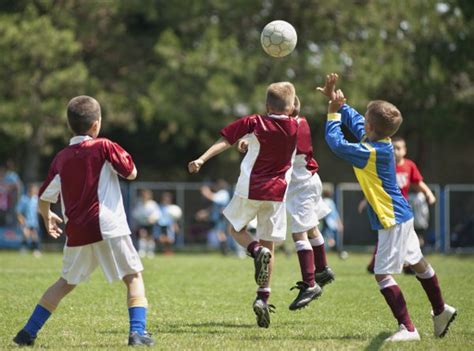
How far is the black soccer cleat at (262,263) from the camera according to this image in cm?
837

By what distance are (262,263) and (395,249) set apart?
1.40 metres

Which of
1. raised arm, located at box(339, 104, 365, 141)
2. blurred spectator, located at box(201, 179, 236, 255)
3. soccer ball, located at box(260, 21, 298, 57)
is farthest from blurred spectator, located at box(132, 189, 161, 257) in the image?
raised arm, located at box(339, 104, 365, 141)

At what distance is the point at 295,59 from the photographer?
29.0 m

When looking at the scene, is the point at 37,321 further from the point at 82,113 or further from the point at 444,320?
the point at 444,320

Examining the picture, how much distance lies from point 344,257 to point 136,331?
1618cm

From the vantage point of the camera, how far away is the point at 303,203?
9375mm

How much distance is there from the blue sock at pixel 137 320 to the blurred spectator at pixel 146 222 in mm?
17752

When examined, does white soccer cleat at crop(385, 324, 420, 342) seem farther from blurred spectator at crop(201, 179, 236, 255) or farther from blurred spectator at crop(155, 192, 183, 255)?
blurred spectator at crop(155, 192, 183, 255)

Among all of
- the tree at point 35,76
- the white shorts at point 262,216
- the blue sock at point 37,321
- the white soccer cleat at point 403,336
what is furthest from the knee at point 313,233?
the tree at point 35,76

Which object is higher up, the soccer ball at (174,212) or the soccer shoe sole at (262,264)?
the soccer shoe sole at (262,264)

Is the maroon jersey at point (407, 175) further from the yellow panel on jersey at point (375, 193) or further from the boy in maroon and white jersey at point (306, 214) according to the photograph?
the yellow panel on jersey at point (375, 193)

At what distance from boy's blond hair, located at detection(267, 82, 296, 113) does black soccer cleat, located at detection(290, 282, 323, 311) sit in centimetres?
167

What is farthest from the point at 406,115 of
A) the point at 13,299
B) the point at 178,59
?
the point at 13,299

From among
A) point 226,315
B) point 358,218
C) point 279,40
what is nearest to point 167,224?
point 358,218
